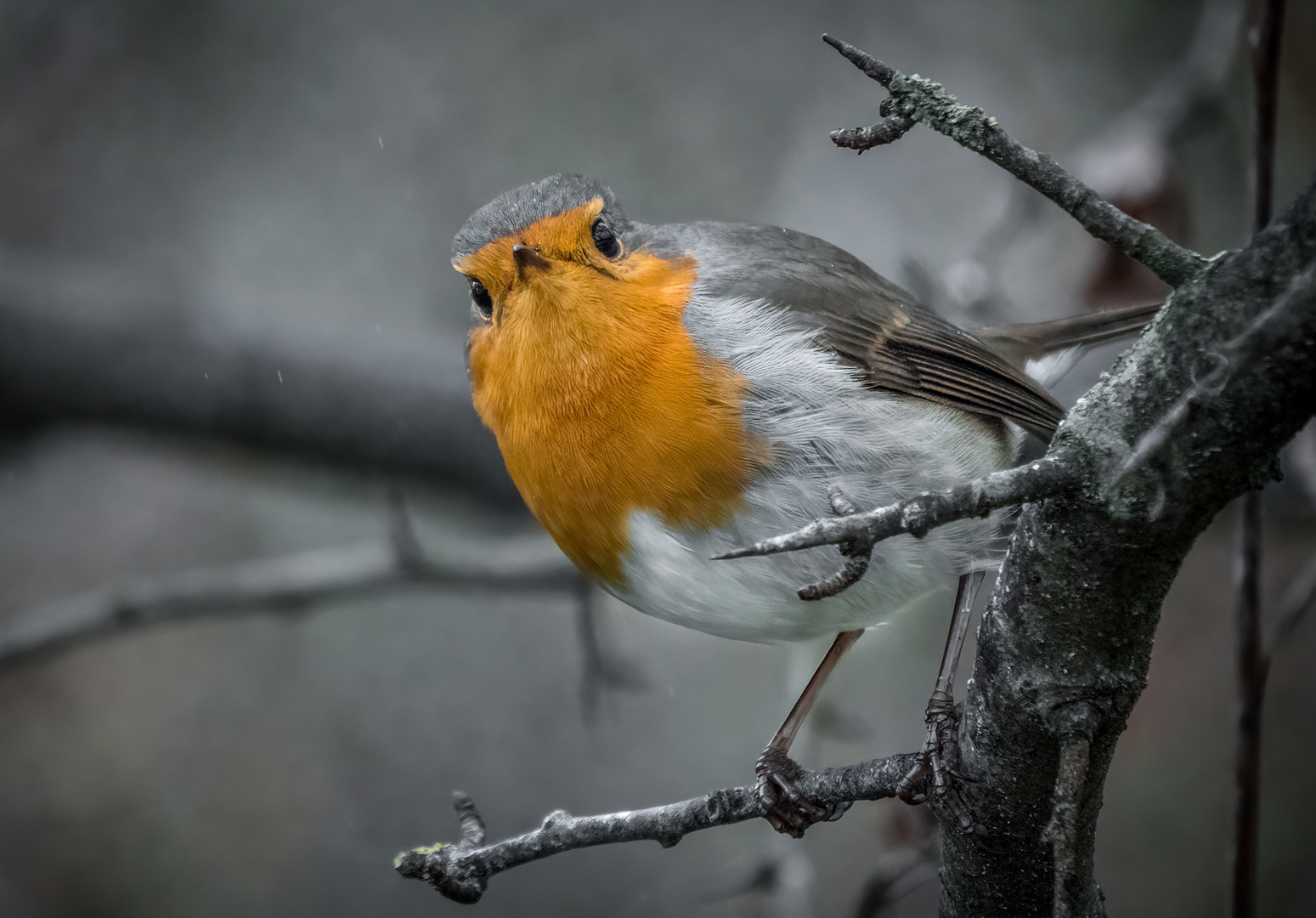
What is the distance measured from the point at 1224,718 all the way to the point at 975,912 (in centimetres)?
354

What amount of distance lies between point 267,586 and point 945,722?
7.42ft

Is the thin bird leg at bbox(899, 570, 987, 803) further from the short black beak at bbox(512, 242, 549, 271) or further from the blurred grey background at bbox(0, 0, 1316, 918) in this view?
the blurred grey background at bbox(0, 0, 1316, 918)

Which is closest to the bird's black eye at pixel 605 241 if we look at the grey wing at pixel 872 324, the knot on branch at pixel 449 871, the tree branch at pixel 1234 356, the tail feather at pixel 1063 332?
the grey wing at pixel 872 324

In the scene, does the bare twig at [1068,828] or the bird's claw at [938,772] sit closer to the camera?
the bare twig at [1068,828]

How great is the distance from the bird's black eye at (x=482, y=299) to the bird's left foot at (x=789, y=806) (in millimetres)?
1102

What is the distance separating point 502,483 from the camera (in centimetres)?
382

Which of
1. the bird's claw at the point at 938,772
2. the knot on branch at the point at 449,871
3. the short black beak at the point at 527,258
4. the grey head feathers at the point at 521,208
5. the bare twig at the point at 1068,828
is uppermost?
the grey head feathers at the point at 521,208

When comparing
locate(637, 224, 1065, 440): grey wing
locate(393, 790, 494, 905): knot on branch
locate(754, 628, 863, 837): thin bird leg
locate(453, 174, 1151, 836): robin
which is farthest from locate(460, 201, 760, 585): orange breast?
locate(393, 790, 494, 905): knot on branch

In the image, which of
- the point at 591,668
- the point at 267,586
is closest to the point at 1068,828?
the point at 591,668

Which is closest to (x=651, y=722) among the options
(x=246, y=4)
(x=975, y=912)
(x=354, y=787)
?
(x=354, y=787)

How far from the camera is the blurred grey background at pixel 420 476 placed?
4363 mm

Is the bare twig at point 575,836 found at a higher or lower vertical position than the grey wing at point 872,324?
lower

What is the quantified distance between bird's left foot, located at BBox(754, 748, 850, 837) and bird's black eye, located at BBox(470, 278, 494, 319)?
A: 1102 mm

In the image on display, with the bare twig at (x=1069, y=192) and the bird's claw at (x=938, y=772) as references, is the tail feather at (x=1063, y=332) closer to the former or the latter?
the bird's claw at (x=938, y=772)
